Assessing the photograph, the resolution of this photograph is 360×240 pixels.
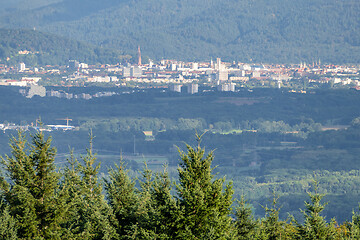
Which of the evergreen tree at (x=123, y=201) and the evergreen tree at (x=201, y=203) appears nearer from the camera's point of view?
the evergreen tree at (x=201, y=203)

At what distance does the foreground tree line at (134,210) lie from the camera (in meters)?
23.2

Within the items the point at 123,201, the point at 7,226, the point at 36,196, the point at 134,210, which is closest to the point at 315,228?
the point at 134,210

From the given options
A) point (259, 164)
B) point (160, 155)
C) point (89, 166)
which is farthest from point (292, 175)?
point (89, 166)

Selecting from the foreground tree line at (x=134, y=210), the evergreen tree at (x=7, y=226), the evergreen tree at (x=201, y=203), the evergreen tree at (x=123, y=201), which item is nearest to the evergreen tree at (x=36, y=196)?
the foreground tree line at (x=134, y=210)

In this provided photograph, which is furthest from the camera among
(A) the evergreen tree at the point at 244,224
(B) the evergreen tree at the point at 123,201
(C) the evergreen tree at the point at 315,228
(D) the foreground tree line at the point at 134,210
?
(A) the evergreen tree at the point at 244,224

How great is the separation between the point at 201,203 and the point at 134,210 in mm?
4264

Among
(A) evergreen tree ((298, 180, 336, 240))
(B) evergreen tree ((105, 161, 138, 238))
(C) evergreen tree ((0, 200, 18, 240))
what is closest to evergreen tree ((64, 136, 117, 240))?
(B) evergreen tree ((105, 161, 138, 238))

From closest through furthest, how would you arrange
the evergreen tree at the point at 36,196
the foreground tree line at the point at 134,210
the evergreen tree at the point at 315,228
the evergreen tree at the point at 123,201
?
the foreground tree line at the point at 134,210
the evergreen tree at the point at 315,228
the evergreen tree at the point at 36,196
the evergreen tree at the point at 123,201

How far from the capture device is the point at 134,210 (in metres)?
26.7

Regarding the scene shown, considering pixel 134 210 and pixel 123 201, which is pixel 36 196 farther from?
pixel 123 201

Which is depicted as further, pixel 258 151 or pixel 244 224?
pixel 258 151

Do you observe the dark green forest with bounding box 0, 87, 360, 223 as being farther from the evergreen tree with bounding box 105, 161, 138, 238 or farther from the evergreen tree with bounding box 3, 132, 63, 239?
the evergreen tree with bounding box 3, 132, 63, 239

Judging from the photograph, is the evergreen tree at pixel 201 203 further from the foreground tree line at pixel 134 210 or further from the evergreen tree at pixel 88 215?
the evergreen tree at pixel 88 215

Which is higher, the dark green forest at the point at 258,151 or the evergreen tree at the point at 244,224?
the evergreen tree at the point at 244,224
